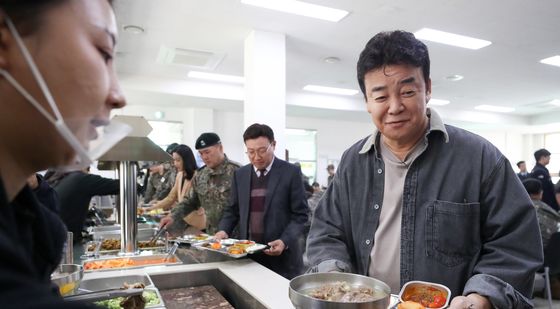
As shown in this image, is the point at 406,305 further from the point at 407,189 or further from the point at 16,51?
the point at 16,51

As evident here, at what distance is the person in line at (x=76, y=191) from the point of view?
245 centimetres

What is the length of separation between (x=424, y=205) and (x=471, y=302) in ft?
1.11

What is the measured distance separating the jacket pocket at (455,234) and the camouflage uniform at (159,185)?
15.0 ft

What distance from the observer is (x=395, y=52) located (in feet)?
3.94

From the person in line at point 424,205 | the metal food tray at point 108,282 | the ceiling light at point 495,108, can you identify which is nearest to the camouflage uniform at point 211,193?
the metal food tray at point 108,282

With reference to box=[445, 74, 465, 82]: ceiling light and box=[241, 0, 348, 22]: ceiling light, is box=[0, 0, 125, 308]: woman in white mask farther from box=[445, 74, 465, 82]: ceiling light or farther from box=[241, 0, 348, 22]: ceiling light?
box=[445, 74, 465, 82]: ceiling light

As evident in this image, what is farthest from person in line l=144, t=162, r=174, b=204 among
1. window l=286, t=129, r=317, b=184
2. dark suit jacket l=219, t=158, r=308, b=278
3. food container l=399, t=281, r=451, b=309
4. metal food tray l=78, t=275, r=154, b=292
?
window l=286, t=129, r=317, b=184

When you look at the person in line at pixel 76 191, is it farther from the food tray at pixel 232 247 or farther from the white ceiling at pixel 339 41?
the white ceiling at pixel 339 41

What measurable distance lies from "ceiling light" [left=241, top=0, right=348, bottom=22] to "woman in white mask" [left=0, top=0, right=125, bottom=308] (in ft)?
12.3

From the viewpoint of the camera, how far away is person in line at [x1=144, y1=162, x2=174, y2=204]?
539 centimetres

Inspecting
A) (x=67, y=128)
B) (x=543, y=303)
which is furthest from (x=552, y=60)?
(x=67, y=128)

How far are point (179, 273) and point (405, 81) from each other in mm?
1318

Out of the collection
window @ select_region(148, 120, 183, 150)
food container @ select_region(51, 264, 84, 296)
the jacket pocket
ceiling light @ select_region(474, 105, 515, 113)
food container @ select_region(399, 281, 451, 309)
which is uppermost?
ceiling light @ select_region(474, 105, 515, 113)

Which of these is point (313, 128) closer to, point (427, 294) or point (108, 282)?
point (108, 282)
